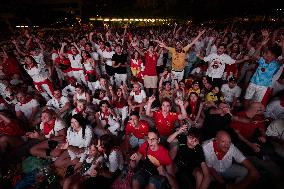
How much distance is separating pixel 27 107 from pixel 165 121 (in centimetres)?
376

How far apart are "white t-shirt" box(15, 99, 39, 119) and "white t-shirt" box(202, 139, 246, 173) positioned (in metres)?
4.65

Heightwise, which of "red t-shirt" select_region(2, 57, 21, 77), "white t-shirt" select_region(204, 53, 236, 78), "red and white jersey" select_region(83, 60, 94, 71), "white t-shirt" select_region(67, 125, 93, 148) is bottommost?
"white t-shirt" select_region(67, 125, 93, 148)

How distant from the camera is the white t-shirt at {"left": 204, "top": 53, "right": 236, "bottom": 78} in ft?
22.6

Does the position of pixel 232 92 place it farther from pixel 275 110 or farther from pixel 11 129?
pixel 11 129

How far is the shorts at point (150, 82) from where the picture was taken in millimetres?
7530

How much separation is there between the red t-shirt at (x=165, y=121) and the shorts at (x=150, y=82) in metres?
2.41

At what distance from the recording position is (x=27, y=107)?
6.27 meters

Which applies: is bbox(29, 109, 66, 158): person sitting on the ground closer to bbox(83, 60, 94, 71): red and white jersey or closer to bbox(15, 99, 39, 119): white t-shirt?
bbox(15, 99, 39, 119): white t-shirt

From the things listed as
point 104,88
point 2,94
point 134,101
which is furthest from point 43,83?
point 134,101

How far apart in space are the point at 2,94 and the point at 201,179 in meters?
5.84

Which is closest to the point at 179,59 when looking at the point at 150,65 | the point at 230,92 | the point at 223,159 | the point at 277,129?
the point at 150,65

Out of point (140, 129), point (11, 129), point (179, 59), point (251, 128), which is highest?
point (179, 59)

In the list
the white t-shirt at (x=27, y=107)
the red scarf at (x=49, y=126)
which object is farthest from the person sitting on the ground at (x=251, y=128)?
the white t-shirt at (x=27, y=107)

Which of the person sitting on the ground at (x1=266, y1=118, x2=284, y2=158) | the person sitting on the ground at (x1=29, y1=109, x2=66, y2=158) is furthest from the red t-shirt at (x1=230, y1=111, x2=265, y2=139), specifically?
the person sitting on the ground at (x1=29, y1=109, x2=66, y2=158)
